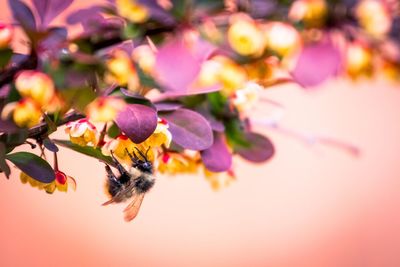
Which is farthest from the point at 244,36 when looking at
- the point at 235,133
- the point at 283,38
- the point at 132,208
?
the point at 132,208

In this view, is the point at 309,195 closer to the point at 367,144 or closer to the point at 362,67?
the point at 367,144

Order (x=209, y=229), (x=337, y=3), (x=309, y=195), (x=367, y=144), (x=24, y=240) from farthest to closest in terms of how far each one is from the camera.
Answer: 1. (x=367, y=144)
2. (x=309, y=195)
3. (x=209, y=229)
4. (x=24, y=240)
5. (x=337, y=3)

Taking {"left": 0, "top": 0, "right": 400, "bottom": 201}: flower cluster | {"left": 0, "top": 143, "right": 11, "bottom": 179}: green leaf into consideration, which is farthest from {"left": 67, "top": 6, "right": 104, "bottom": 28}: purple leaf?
{"left": 0, "top": 143, "right": 11, "bottom": 179}: green leaf

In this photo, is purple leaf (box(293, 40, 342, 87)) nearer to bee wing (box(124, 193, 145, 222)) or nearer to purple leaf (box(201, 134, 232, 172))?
purple leaf (box(201, 134, 232, 172))

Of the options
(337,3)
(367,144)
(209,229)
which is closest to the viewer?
(337,3)

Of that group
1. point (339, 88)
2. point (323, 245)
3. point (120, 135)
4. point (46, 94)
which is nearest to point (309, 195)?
point (323, 245)

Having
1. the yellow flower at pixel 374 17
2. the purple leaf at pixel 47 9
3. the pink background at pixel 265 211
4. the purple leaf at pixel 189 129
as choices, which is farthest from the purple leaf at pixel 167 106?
the pink background at pixel 265 211
